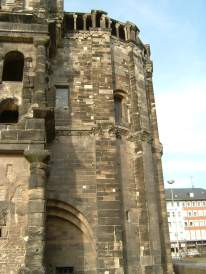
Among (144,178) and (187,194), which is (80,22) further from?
(187,194)

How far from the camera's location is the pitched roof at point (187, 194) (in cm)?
8081

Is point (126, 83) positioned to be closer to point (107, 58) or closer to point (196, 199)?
point (107, 58)

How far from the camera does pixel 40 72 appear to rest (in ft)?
44.5

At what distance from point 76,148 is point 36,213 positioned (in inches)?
236

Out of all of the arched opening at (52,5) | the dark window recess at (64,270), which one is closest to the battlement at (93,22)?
the arched opening at (52,5)

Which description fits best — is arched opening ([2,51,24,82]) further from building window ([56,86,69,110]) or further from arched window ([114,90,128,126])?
arched window ([114,90,128,126])

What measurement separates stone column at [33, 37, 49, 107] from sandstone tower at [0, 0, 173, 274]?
4 centimetres

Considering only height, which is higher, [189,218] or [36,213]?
[189,218]

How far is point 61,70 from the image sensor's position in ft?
59.8

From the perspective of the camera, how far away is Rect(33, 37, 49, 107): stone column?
1301cm

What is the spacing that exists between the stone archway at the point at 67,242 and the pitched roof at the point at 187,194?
65907 millimetres

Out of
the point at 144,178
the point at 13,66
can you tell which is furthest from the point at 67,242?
the point at 13,66

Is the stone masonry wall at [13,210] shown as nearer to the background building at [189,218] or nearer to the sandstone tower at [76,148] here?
the sandstone tower at [76,148]

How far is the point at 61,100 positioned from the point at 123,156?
4.12m
